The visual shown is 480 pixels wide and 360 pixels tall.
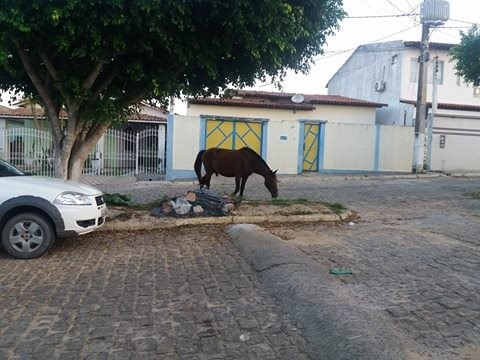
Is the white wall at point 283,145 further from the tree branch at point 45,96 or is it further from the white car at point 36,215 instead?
the white car at point 36,215

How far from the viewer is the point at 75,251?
7.14 m

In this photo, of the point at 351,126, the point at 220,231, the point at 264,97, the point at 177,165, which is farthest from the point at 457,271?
the point at 264,97

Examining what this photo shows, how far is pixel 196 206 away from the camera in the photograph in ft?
30.1

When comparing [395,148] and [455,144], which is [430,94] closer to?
[455,144]

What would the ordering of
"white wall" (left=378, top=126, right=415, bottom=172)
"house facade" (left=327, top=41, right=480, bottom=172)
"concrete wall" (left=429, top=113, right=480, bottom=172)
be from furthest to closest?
1. "house facade" (left=327, top=41, right=480, bottom=172)
2. "concrete wall" (left=429, top=113, right=480, bottom=172)
3. "white wall" (left=378, top=126, right=415, bottom=172)

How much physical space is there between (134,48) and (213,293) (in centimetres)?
456

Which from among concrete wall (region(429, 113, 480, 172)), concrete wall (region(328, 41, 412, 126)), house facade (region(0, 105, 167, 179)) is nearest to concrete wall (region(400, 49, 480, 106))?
concrete wall (region(328, 41, 412, 126))

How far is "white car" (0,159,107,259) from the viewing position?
6.59m

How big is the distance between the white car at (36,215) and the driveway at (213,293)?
0.88 feet

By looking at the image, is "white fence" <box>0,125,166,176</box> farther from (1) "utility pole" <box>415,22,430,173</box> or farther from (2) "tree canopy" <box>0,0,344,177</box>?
(1) "utility pole" <box>415,22,430,173</box>

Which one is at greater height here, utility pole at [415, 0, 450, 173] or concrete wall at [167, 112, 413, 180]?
utility pole at [415, 0, 450, 173]

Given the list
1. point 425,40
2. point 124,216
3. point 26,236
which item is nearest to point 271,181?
point 124,216

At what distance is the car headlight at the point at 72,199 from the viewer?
6.77 metres

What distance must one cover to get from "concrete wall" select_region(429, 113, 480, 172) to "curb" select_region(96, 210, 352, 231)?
15.8 m
